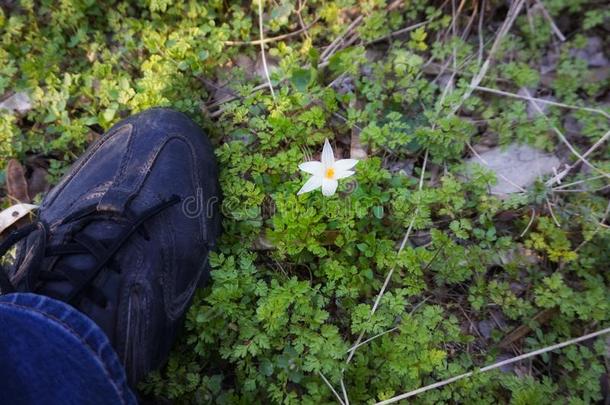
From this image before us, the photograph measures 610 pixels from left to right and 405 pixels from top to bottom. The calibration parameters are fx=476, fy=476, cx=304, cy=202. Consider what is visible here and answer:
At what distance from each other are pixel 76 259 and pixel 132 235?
264 millimetres

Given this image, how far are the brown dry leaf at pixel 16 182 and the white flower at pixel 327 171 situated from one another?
5.94 feet

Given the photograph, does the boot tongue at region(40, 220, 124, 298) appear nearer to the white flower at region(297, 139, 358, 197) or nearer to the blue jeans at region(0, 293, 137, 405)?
the blue jeans at region(0, 293, 137, 405)

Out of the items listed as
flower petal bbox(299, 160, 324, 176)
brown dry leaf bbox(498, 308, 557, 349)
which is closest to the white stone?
flower petal bbox(299, 160, 324, 176)

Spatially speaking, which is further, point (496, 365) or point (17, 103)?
point (17, 103)

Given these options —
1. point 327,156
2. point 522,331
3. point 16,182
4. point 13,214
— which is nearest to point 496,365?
point 522,331

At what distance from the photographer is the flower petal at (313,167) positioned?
2120 millimetres

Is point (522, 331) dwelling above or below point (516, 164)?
below

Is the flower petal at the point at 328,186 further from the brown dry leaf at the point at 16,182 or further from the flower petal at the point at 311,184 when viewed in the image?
the brown dry leaf at the point at 16,182

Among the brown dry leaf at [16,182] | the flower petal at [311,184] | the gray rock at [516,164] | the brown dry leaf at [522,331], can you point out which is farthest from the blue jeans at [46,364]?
Result: the gray rock at [516,164]

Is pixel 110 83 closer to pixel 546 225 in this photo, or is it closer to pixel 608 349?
pixel 546 225

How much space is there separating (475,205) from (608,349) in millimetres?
938

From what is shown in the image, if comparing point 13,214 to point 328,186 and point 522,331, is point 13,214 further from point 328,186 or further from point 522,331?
point 522,331

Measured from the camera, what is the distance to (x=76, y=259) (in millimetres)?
2189

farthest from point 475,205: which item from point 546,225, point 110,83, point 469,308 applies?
point 110,83
